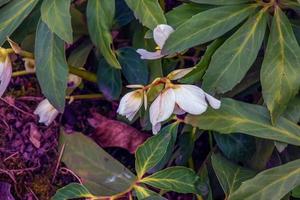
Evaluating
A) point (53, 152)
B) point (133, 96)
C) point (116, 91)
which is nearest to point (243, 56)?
point (133, 96)

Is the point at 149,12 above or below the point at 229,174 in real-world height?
above

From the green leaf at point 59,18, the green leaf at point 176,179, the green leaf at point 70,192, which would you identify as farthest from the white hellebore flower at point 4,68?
the green leaf at point 176,179

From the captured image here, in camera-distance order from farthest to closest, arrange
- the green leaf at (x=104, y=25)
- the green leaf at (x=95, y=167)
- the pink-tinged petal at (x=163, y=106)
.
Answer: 1. the green leaf at (x=95, y=167)
2. the green leaf at (x=104, y=25)
3. the pink-tinged petal at (x=163, y=106)

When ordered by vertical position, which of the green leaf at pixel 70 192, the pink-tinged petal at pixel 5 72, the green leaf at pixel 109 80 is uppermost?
the pink-tinged petal at pixel 5 72

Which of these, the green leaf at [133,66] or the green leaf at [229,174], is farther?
the green leaf at [133,66]

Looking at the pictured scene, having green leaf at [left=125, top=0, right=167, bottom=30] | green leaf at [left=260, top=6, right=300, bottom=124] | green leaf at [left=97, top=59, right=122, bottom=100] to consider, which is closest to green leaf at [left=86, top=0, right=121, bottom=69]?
green leaf at [left=125, top=0, right=167, bottom=30]

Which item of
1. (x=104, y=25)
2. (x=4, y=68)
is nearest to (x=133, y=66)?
(x=104, y=25)

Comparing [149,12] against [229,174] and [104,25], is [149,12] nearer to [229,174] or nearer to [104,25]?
[104,25]

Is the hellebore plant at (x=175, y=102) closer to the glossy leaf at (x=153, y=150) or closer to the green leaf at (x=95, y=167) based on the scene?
the glossy leaf at (x=153, y=150)
